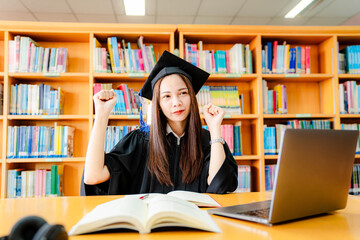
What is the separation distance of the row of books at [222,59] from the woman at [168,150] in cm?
127

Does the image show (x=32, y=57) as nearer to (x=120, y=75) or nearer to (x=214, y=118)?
(x=120, y=75)

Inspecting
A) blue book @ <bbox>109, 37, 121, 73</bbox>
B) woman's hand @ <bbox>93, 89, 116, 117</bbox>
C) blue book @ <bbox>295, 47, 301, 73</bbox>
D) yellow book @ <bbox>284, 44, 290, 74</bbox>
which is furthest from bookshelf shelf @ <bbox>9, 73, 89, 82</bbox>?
blue book @ <bbox>295, 47, 301, 73</bbox>

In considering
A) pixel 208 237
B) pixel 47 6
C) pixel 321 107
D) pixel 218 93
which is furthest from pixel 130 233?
pixel 47 6

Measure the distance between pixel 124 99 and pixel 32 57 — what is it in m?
1.03

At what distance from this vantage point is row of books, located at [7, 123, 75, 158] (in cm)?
268

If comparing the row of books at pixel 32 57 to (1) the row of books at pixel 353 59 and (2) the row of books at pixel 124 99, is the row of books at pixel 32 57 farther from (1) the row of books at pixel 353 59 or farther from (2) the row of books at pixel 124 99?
(1) the row of books at pixel 353 59

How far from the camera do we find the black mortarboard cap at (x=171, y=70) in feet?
5.23

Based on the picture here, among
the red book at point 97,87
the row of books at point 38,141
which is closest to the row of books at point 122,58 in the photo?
the red book at point 97,87

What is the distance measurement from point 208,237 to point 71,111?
284cm

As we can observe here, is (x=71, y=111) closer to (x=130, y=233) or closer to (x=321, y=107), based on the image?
(x=130, y=233)

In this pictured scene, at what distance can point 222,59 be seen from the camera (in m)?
2.95

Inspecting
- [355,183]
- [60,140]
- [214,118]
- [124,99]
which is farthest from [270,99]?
[60,140]

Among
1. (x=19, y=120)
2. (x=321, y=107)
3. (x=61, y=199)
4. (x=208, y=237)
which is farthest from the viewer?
(x=321, y=107)

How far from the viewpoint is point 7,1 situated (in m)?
3.86
